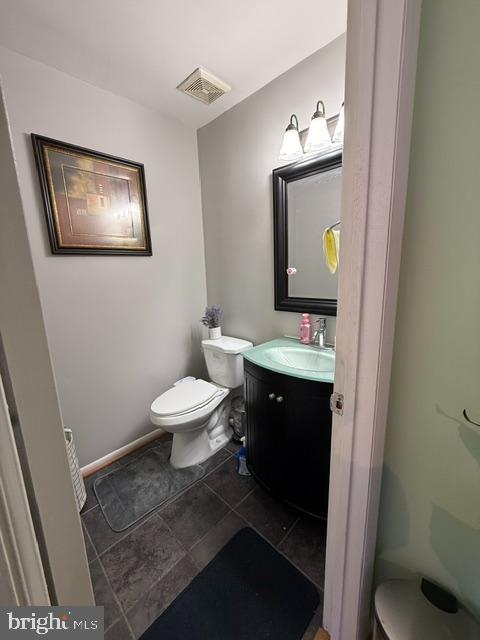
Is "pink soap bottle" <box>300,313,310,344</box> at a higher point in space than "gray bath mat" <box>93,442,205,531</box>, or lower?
higher

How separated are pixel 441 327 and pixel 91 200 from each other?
1.85m

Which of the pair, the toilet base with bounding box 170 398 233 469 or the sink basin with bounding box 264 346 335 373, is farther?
the toilet base with bounding box 170 398 233 469

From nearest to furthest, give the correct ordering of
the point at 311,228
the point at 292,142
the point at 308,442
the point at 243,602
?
the point at 243,602 < the point at 308,442 < the point at 292,142 < the point at 311,228

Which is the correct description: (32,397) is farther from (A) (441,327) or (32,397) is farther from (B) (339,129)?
(B) (339,129)

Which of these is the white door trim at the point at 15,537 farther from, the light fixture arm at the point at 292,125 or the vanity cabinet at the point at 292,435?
the light fixture arm at the point at 292,125

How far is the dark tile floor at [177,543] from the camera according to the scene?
1014mm

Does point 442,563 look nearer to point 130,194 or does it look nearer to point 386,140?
point 386,140

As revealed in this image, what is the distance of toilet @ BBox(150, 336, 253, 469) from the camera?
60.4 inches

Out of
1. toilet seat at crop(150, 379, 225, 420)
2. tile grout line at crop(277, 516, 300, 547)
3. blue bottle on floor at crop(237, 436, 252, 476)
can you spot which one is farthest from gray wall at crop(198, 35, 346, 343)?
tile grout line at crop(277, 516, 300, 547)

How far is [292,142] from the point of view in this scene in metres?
1.38

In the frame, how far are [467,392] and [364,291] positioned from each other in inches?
13.7

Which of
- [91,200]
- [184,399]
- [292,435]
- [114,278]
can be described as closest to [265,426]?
[292,435]

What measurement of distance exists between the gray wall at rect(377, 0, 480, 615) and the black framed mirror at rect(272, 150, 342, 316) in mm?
782

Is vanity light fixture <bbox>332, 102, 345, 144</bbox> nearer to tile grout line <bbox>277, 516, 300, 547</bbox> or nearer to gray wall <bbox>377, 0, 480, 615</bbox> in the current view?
gray wall <bbox>377, 0, 480, 615</bbox>
